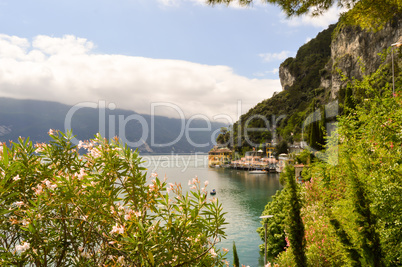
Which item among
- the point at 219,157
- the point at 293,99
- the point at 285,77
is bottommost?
the point at 219,157

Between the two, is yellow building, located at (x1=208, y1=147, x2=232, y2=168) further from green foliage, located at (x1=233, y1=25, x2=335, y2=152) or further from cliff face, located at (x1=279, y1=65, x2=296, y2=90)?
cliff face, located at (x1=279, y1=65, x2=296, y2=90)

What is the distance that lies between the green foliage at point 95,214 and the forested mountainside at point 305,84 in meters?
95.2

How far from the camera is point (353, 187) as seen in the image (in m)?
7.30

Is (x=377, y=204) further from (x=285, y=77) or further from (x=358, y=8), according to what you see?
(x=285, y=77)

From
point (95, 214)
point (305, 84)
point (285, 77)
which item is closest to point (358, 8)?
point (95, 214)

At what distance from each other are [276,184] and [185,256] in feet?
214

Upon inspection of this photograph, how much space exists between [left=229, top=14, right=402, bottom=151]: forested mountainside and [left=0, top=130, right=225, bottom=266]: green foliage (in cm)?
9520

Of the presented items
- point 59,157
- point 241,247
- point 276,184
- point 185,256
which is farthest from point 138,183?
point 276,184

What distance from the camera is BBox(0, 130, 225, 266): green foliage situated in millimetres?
3186

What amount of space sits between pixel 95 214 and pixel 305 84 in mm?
146941

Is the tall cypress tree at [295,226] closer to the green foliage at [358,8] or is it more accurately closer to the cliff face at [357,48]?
the green foliage at [358,8]

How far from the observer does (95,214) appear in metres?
3.64

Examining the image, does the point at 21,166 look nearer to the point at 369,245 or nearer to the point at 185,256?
the point at 185,256

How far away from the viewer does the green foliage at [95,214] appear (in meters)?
3.19
